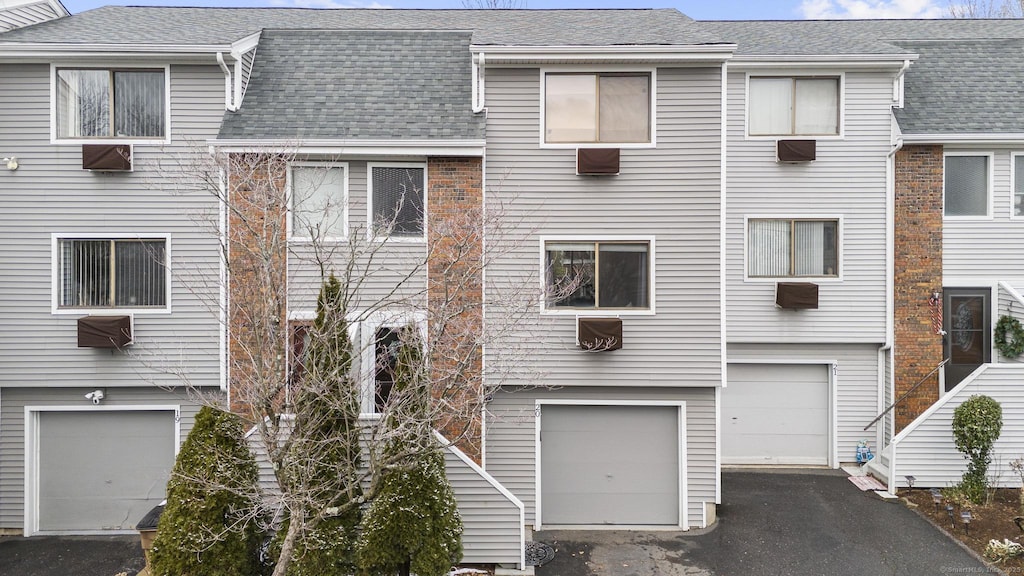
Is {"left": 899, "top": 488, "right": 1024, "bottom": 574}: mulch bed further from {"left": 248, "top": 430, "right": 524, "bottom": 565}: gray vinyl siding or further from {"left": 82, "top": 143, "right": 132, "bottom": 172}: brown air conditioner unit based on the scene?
{"left": 82, "top": 143, "right": 132, "bottom": 172}: brown air conditioner unit

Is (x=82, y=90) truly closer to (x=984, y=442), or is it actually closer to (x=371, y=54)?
(x=371, y=54)

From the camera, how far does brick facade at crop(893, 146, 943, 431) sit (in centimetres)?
1019

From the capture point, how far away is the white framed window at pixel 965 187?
33.8 ft

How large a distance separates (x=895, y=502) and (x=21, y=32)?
15.6 m

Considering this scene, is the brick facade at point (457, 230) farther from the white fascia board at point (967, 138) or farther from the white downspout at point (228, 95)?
the white fascia board at point (967, 138)

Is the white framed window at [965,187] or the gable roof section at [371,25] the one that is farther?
the white framed window at [965,187]

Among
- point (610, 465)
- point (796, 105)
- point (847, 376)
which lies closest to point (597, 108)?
point (796, 105)

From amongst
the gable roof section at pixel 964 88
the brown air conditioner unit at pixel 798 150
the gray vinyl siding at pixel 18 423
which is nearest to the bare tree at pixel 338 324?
the gray vinyl siding at pixel 18 423

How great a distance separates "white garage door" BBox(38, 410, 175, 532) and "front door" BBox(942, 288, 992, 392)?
13.3m

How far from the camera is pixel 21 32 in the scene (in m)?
9.06

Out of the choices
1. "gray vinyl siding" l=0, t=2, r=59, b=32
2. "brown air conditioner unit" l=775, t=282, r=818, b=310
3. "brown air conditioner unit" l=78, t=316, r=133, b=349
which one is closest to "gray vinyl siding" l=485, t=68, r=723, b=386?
"brown air conditioner unit" l=775, t=282, r=818, b=310

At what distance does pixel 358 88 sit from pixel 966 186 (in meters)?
10.7

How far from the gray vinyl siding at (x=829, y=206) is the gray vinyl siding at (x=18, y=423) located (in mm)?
9521

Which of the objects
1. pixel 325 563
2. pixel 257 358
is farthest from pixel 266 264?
pixel 325 563
